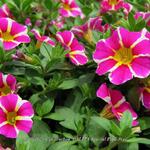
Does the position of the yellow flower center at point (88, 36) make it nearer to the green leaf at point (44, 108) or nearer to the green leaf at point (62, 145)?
the green leaf at point (44, 108)

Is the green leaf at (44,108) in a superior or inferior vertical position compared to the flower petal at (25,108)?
inferior

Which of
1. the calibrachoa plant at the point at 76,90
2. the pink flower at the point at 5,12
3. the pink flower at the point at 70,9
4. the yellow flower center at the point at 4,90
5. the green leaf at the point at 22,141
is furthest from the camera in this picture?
the pink flower at the point at 70,9

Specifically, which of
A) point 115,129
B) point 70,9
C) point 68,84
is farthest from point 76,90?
point 70,9

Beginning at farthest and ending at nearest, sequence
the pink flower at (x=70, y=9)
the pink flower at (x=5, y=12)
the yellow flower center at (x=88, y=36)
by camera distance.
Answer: the pink flower at (x=70, y=9)
the pink flower at (x=5, y=12)
the yellow flower center at (x=88, y=36)

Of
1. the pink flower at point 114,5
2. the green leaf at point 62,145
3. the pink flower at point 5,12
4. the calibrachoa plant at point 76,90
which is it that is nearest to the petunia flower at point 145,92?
the calibrachoa plant at point 76,90

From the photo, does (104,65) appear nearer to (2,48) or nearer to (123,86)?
(123,86)

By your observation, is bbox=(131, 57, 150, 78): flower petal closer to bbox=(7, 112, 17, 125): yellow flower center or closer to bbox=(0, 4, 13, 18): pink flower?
bbox=(7, 112, 17, 125): yellow flower center

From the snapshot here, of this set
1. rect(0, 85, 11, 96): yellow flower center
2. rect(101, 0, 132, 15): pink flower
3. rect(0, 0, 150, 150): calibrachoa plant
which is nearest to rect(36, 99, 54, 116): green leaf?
rect(0, 0, 150, 150): calibrachoa plant

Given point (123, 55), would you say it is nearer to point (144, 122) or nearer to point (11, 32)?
point (144, 122)
